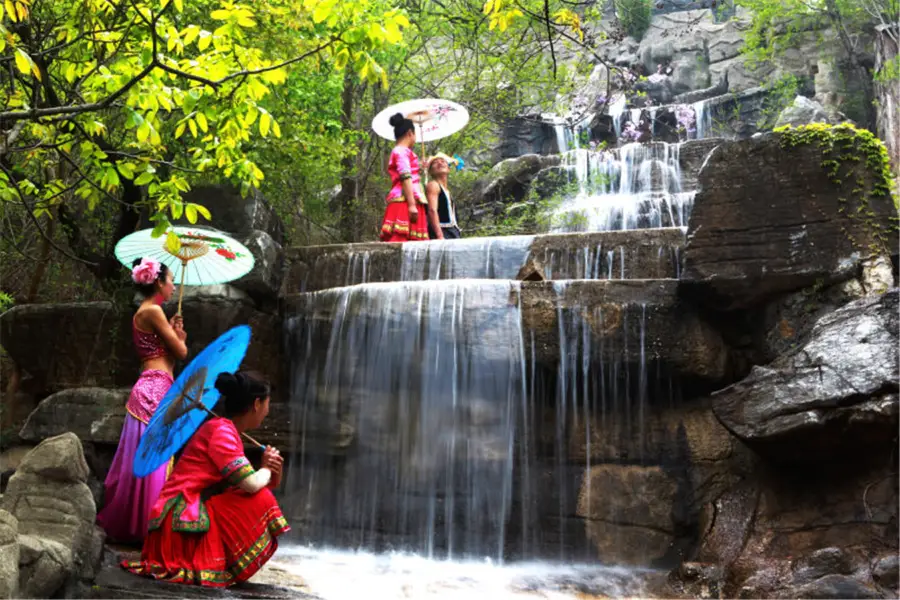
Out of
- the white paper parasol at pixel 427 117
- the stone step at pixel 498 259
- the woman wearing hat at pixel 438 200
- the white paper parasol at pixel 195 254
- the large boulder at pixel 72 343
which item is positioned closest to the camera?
the white paper parasol at pixel 195 254

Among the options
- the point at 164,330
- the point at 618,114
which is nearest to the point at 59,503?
the point at 164,330

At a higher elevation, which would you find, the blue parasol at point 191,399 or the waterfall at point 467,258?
the waterfall at point 467,258

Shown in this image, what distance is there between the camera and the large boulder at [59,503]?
12.0ft

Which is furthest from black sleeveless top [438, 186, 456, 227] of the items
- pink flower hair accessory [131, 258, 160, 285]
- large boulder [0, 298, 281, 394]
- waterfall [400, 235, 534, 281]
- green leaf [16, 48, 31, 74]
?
green leaf [16, 48, 31, 74]

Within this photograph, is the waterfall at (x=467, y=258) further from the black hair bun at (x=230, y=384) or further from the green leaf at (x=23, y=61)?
the green leaf at (x=23, y=61)

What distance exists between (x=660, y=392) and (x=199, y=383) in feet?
12.6

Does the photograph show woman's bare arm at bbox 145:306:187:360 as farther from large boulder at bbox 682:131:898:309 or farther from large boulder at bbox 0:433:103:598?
large boulder at bbox 682:131:898:309

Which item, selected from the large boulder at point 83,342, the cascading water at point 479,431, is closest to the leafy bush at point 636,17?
the cascading water at point 479,431

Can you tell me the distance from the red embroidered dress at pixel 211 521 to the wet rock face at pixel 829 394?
300cm

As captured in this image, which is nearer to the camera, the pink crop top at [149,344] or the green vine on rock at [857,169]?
the pink crop top at [149,344]

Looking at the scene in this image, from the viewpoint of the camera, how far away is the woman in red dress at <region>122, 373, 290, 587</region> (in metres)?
3.83

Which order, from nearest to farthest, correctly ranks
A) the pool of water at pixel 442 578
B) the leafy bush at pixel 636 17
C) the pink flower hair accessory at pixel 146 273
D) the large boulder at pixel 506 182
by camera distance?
the pink flower hair accessory at pixel 146 273 < the pool of water at pixel 442 578 < the large boulder at pixel 506 182 < the leafy bush at pixel 636 17

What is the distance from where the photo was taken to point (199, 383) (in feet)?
12.3

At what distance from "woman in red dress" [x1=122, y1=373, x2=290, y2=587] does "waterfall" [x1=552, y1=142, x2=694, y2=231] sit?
343 inches
